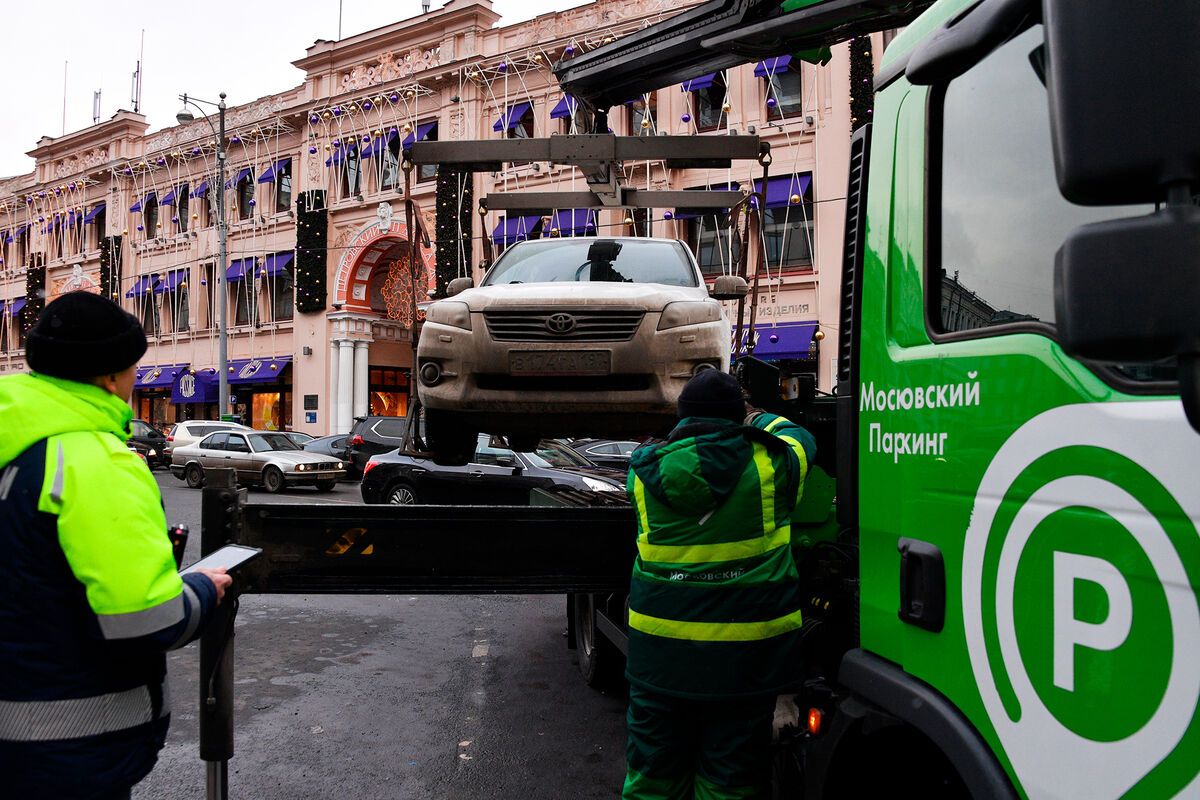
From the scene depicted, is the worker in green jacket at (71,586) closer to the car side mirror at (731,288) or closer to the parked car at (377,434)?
the car side mirror at (731,288)

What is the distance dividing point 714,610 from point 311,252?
1162 inches

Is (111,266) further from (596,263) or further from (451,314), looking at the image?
(451,314)

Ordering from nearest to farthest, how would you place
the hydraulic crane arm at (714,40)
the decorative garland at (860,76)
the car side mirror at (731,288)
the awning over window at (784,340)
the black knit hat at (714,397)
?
the black knit hat at (714,397) → the hydraulic crane arm at (714,40) → the car side mirror at (731,288) → the decorative garland at (860,76) → the awning over window at (784,340)

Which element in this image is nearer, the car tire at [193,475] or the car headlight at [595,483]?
the car headlight at [595,483]

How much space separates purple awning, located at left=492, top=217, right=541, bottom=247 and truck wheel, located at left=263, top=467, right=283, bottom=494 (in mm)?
8000

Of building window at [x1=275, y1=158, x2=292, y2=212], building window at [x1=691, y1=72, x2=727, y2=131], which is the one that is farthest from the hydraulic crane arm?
building window at [x1=275, y1=158, x2=292, y2=212]

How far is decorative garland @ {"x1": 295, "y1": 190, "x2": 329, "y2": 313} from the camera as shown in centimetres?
2973

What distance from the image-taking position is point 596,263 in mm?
5840

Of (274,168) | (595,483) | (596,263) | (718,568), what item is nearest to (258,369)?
(274,168)

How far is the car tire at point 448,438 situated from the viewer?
5297mm

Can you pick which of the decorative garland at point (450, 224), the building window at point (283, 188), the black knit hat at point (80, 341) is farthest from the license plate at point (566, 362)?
the building window at point (283, 188)

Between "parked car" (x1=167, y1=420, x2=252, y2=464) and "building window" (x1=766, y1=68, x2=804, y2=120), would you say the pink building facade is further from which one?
"parked car" (x1=167, y1=420, x2=252, y2=464)

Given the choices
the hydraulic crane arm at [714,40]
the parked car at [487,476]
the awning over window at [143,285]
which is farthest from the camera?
the awning over window at [143,285]

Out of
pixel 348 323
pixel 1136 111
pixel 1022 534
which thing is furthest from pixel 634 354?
pixel 348 323
